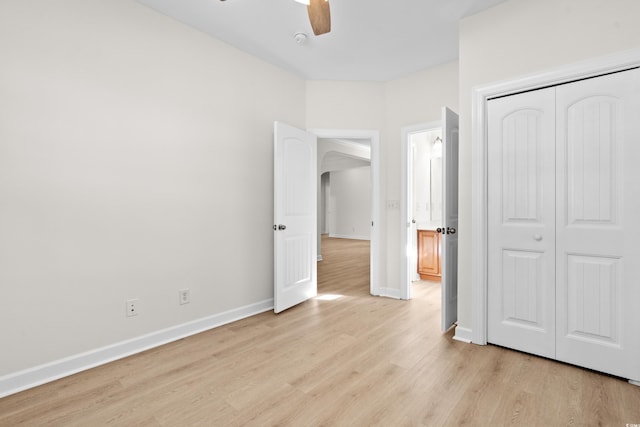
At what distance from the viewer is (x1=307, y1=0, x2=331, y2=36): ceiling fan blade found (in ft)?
5.53

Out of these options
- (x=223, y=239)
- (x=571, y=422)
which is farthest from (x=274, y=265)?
(x=571, y=422)

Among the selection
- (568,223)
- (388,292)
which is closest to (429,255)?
(388,292)

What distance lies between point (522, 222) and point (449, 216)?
2.00 feet

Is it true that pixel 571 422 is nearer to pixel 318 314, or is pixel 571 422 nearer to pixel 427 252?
pixel 318 314

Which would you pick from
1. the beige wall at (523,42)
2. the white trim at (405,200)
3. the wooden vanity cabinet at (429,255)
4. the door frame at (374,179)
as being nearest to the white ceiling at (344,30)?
the beige wall at (523,42)

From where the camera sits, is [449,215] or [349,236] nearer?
[449,215]

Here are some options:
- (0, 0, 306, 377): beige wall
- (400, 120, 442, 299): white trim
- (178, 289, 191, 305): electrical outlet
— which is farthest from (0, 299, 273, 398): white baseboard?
(400, 120, 442, 299): white trim

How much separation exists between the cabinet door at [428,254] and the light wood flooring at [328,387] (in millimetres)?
2052

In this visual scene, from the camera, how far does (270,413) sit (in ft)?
5.76

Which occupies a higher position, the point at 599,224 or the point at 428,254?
the point at 599,224

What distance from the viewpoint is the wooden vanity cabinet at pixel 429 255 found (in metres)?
4.78

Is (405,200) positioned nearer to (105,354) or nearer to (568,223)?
(568,223)

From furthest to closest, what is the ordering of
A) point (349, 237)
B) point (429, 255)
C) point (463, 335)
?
point (349, 237) < point (429, 255) < point (463, 335)

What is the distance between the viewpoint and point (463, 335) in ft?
8.89
